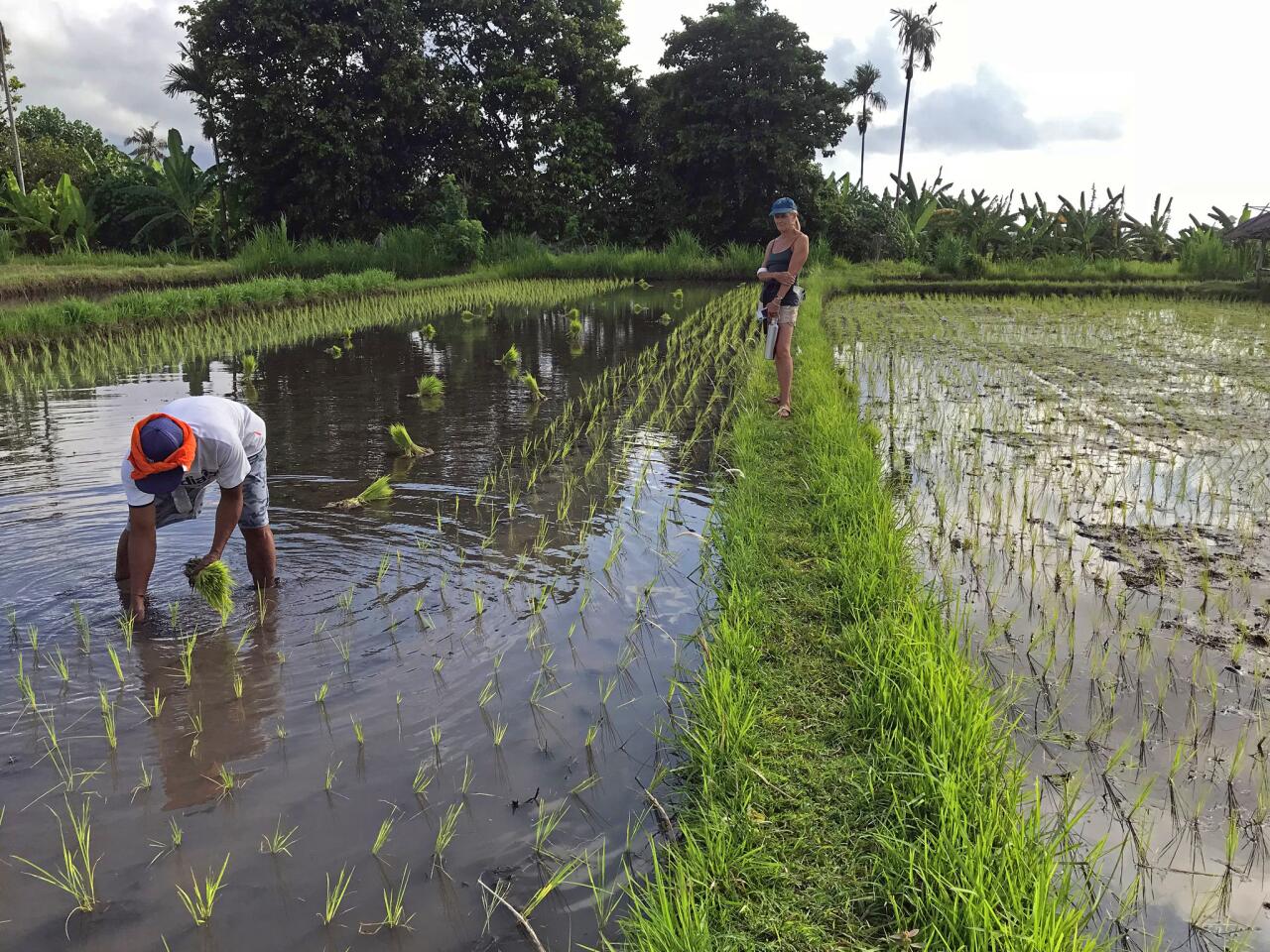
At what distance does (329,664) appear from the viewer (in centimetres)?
275

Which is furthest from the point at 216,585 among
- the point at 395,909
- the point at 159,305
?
the point at 159,305

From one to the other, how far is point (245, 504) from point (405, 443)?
2.00 m

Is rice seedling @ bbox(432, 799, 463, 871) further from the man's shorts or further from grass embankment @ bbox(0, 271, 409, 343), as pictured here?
grass embankment @ bbox(0, 271, 409, 343)

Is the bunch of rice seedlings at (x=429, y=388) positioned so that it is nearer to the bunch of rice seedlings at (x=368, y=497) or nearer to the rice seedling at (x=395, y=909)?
the bunch of rice seedlings at (x=368, y=497)

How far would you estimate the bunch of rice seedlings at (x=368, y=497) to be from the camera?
4.25 meters

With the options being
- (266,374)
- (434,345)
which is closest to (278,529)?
(266,374)

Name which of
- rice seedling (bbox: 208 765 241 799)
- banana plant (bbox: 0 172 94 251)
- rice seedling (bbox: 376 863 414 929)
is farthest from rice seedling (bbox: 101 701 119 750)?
banana plant (bbox: 0 172 94 251)

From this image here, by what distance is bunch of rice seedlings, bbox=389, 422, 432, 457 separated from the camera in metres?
5.16

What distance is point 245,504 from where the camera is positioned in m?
3.21

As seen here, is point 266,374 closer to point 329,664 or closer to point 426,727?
point 329,664

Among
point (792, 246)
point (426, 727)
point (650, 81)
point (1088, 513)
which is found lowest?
point (426, 727)

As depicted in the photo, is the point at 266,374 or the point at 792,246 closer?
the point at 792,246

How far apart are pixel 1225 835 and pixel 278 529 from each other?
143 inches

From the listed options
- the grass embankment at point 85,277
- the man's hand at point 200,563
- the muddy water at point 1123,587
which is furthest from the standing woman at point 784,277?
the grass embankment at point 85,277
